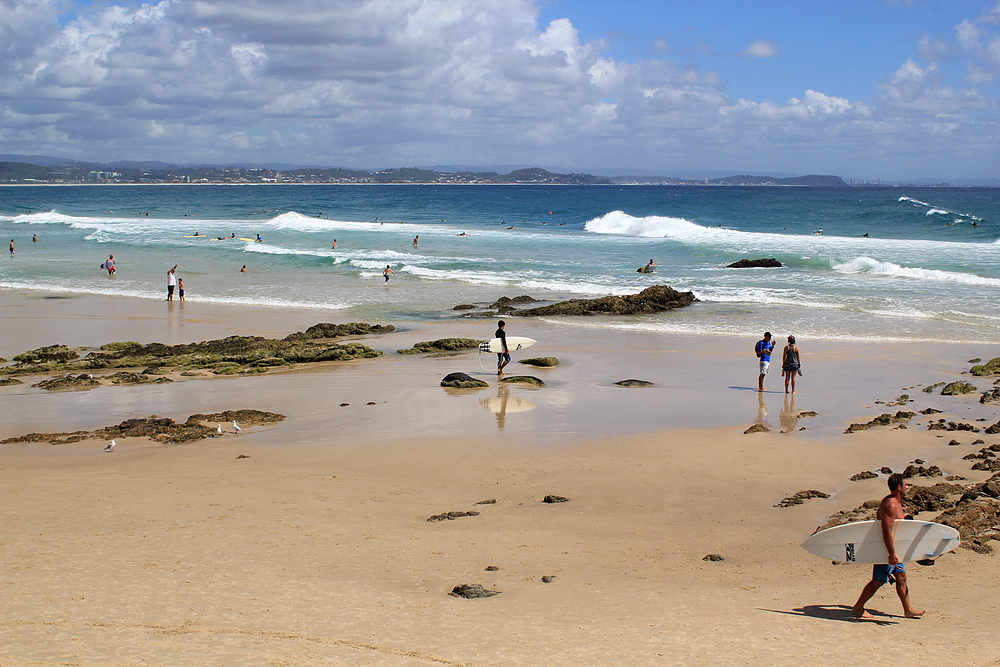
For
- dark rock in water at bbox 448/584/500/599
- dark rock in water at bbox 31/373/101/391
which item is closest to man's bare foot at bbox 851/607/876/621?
dark rock in water at bbox 448/584/500/599

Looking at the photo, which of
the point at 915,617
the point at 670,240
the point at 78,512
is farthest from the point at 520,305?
the point at 670,240

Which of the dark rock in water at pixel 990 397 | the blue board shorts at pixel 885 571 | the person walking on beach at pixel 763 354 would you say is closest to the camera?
the blue board shorts at pixel 885 571

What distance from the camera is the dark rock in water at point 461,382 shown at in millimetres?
15172

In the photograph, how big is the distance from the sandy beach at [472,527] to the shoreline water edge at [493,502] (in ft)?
0.13

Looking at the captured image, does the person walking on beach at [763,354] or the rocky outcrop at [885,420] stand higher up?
the person walking on beach at [763,354]

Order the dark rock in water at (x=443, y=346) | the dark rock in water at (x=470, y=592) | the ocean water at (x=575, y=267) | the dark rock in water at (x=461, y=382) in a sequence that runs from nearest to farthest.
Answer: the dark rock in water at (x=470, y=592) < the dark rock in water at (x=461, y=382) < the dark rock in water at (x=443, y=346) < the ocean water at (x=575, y=267)

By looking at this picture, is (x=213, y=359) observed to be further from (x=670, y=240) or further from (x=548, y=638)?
(x=670, y=240)

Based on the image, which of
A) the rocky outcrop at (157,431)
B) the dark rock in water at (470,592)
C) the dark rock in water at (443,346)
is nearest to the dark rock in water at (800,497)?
the dark rock in water at (470,592)

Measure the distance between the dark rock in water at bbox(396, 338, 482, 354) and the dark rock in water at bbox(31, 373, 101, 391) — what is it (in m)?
6.84

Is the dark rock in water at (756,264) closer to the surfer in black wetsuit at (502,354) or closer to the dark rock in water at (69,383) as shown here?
the surfer in black wetsuit at (502,354)

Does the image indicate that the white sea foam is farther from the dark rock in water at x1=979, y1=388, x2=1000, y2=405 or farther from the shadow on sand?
the shadow on sand

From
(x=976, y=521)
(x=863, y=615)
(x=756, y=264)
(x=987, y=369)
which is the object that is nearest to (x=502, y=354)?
(x=976, y=521)

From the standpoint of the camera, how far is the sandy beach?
5.61 m

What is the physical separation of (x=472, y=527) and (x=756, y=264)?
106ft
